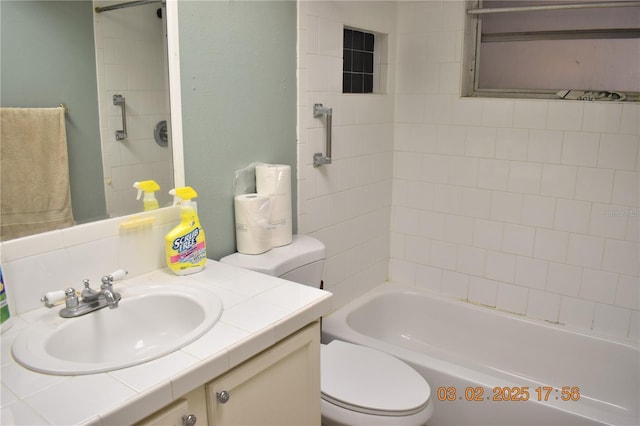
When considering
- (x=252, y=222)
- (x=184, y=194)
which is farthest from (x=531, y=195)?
(x=184, y=194)

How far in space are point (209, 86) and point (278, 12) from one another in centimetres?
46

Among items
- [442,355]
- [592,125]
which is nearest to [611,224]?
[592,125]

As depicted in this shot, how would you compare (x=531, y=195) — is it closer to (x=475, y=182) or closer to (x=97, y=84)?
(x=475, y=182)

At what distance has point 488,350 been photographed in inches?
105

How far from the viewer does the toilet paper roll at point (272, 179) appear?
6.33 ft

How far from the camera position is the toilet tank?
1814 mm

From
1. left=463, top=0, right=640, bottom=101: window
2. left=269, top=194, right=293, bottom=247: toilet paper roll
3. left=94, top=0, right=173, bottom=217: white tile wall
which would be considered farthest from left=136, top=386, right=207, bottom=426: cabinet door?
left=463, top=0, right=640, bottom=101: window

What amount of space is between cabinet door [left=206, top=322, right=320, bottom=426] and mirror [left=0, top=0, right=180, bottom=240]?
2.05 feet

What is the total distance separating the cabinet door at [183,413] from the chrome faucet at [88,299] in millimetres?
384

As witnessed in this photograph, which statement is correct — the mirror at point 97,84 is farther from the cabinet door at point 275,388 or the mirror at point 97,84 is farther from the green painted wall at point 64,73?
the cabinet door at point 275,388

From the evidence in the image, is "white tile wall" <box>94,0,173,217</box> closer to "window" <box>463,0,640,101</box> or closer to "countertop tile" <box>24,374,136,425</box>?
"countertop tile" <box>24,374,136,425</box>

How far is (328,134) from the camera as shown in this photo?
2.23 metres

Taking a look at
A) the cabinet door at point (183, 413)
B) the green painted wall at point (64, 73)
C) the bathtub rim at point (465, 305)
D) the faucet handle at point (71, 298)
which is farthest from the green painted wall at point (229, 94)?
the bathtub rim at point (465, 305)

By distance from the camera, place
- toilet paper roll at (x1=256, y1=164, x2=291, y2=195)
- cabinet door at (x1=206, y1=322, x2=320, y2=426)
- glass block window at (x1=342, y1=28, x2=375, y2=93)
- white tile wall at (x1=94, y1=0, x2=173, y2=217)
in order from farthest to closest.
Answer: glass block window at (x1=342, y1=28, x2=375, y2=93), toilet paper roll at (x1=256, y1=164, x2=291, y2=195), white tile wall at (x1=94, y1=0, x2=173, y2=217), cabinet door at (x1=206, y1=322, x2=320, y2=426)
